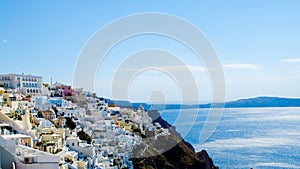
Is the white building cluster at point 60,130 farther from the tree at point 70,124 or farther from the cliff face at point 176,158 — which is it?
the cliff face at point 176,158

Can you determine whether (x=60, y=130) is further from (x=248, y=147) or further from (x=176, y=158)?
(x=248, y=147)

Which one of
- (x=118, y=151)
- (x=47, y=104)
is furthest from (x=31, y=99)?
(x=118, y=151)

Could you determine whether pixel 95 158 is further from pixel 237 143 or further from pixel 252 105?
pixel 252 105

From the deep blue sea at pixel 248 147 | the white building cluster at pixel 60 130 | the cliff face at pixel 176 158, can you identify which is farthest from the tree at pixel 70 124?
the deep blue sea at pixel 248 147

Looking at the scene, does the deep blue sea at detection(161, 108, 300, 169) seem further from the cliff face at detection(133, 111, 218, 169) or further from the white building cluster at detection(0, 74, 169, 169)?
the white building cluster at detection(0, 74, 169, 169)

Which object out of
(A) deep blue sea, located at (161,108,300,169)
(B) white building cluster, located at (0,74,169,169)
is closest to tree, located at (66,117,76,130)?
(B) white building cluster, located at (0,74,169,169)

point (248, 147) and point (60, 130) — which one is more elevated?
point (60, 130)

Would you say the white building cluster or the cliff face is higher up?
the white building cluster

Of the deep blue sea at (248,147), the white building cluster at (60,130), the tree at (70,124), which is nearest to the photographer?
the white building cluster at (60,130)

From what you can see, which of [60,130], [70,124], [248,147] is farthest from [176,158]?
[248,147]

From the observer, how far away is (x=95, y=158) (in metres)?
15.6

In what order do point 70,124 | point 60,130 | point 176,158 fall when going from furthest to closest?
1. point 176,158
2. point 70,124
3. point 60,130

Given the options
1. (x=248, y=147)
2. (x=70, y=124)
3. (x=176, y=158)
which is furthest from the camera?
(x=248, y=147)

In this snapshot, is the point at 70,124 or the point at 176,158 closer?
the point at 70,124
